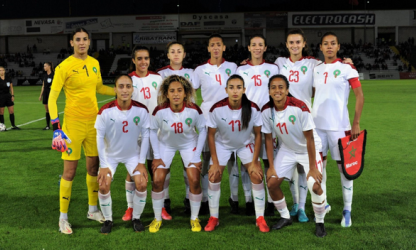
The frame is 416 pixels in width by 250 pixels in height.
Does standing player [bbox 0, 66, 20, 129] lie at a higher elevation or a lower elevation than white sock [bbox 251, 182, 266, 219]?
higher

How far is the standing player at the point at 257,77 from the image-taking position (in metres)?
4.75

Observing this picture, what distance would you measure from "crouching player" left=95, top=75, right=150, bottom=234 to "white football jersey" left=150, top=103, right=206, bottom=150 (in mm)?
149

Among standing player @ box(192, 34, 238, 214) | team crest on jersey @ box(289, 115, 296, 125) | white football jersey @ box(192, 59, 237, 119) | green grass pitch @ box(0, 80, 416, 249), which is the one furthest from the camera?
white football jersey @ box(192, 59, 237, 119)

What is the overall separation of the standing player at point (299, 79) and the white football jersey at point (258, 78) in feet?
0.66

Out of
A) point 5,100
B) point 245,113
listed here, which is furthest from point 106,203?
point 5,100

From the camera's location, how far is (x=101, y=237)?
4.10 m

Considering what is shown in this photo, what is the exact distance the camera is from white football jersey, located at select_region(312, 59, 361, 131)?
171 inches

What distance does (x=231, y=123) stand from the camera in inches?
172

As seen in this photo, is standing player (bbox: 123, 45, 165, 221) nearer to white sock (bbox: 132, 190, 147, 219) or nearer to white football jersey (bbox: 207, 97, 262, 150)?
white sock (bbox: 132, 190, 147, 219)

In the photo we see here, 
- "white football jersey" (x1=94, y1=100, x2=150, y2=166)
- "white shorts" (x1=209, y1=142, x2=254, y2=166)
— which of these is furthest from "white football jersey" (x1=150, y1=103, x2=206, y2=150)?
"white shorts" (x1=209, y1=142, x2=254, y2=166)

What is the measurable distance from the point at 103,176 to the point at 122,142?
0.43 meters

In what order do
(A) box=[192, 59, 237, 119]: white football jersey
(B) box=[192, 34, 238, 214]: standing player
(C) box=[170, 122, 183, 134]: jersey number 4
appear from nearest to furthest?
1. (C) box=[170, 122, 183, 134]: jersey number 4
2. (B) box=[192, 34, 238, 214]: standing player
3. (A) box=[192, 59, 237, 119]: white football jersey

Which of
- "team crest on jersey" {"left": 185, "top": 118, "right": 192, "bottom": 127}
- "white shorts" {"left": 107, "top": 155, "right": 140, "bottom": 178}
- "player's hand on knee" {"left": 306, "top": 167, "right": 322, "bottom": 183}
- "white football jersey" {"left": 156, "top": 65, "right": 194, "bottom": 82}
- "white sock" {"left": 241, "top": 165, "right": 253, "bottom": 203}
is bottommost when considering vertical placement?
"white sock" {"left": 241, "top": 165, "right": 253, "bottom": 203}

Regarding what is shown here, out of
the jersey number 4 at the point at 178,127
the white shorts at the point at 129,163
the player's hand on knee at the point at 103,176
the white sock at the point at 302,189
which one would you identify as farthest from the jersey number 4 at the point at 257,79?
the player's hand on knee at the point at 103,176
